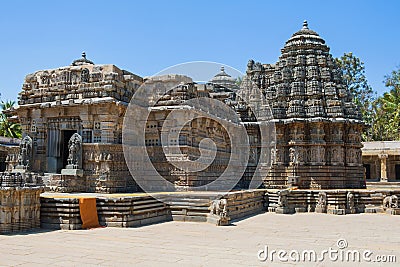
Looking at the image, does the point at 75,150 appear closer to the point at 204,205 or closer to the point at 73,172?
the point at 73,172

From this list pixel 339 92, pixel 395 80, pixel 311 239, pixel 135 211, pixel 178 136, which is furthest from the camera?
pixel 395 80

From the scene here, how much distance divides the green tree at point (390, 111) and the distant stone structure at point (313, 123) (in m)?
16.4

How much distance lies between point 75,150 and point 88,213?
16.4 feet

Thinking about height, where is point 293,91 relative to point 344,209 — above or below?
above

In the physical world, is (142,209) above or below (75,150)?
below

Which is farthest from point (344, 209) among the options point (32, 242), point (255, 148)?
point (32, 242)

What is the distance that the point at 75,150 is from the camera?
16.2 m

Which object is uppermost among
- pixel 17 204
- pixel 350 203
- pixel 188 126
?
pixel 188 126

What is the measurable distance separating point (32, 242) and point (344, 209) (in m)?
13.5

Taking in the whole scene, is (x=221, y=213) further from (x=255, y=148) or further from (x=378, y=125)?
(x=378, y=125)

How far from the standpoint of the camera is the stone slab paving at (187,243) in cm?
773

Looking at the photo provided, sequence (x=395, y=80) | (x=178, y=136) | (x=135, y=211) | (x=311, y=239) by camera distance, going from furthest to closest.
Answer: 1. (x=395, y=80)
2. (x=178, y=136)
3. (x=135, y=211)
4. (x=311, y=239)

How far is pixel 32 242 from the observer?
9.39 metres
